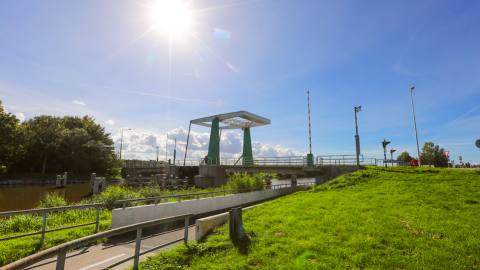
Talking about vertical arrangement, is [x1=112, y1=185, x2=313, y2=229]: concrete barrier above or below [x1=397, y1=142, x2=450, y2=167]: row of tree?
below

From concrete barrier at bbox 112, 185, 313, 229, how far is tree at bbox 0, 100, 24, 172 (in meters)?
32.7

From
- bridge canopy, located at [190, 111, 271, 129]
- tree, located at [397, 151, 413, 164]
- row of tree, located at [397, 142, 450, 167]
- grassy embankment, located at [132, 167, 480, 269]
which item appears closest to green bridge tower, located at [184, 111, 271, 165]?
bridge canopy, located at [190, 111, 271, 129]

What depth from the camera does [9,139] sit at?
102 ft

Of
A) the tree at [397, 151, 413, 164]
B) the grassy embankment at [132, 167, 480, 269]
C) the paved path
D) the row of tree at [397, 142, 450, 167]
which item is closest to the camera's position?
the grassy embankment at [132, 167, 480, 269]

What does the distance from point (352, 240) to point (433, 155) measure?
5850cm

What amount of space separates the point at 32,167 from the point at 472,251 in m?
53.3

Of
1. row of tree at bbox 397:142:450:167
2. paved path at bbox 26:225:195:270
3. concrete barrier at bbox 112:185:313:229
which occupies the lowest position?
paved path at bbox 26:225:195:270

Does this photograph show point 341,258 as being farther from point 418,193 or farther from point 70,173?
point 70,173

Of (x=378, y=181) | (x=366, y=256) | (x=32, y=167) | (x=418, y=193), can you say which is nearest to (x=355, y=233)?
(x=366, y=256)

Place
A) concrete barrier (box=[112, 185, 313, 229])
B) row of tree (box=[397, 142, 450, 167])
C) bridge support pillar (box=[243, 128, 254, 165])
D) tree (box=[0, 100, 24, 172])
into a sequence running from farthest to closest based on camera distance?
row of tree (box=[397, 142, 450, 167]) < bridge support pillar (box=[243, 128, 254, 165]) < tree (box=[0, 100, 24, 172]) < concrete barrier (box=[112, 185, 313, 229])

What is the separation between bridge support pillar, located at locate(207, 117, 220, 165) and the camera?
3177 centimetres

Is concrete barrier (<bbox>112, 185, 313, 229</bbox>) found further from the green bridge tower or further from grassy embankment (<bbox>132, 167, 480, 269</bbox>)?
the green bridge tower

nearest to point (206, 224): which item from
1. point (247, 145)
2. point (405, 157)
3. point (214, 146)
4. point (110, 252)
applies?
point (110, 252)

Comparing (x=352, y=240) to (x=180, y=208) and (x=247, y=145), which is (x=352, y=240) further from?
(x=247, y=145)
